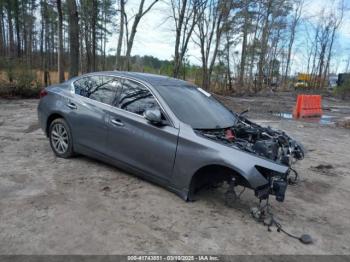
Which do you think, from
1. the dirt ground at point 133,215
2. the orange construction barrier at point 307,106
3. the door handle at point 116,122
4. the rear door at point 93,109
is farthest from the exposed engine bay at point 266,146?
the orange construction barrier at point 307,106

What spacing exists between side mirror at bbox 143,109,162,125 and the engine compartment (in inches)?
20.4

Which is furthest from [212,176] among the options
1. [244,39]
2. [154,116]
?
[244,39]

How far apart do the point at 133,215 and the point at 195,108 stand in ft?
5.89

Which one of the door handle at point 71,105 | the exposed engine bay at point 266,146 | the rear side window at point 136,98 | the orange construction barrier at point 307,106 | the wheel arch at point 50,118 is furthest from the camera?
the orange construction barrier at point 307,106

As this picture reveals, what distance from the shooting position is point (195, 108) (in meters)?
4.64

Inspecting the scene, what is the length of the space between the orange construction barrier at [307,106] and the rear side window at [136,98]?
11.5 meters

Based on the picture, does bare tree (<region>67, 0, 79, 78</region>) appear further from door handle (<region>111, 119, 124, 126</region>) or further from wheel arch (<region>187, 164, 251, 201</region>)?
wheel arch (<region>187, 164, 251, 201</region>)

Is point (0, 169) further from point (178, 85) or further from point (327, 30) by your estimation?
point (327, 30)

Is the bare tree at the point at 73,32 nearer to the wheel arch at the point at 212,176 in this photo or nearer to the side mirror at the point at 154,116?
the side mirror at the point at 154,116

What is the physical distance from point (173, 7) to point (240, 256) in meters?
22.4

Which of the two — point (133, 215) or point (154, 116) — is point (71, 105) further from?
point (133, 215)

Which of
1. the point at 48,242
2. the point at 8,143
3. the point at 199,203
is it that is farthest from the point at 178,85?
the point at 8,143

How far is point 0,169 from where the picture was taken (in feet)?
16.2

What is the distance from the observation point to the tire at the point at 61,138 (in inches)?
212
